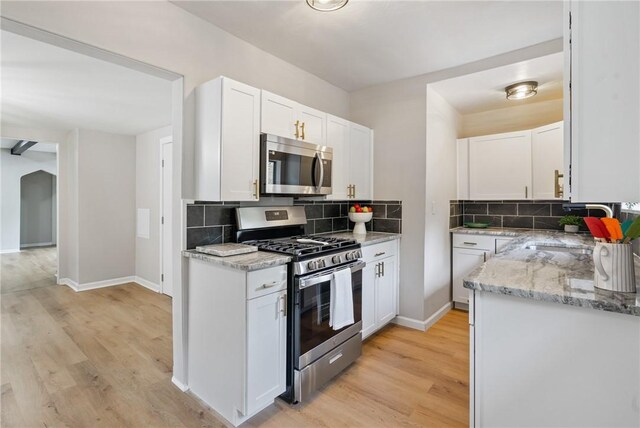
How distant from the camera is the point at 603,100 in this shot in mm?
1002

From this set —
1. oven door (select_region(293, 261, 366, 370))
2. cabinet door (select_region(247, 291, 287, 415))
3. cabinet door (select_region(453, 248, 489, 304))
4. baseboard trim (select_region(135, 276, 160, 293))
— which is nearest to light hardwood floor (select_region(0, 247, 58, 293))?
baseboard trim (select_region(135, 276, 160, 293))

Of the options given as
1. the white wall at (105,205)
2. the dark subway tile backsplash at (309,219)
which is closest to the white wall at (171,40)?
the dark subway tile backsplash at (309,219)

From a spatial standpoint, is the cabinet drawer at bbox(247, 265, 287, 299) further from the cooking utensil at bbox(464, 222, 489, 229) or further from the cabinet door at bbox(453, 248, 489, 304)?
the cooking utensil at bbox(464, 222, 489, 229)

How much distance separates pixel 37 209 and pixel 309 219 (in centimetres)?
978

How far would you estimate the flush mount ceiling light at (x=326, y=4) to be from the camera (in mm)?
1930

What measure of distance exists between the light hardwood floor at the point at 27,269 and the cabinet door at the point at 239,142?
16.0 ft

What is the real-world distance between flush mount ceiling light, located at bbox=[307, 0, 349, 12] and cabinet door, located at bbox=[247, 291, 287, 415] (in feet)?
6.03

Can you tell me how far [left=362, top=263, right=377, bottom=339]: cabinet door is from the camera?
8.96 feet

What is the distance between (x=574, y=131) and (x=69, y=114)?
17.2ft

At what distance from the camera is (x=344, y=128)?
10.3 ft

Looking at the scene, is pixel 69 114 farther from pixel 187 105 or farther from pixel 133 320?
pixel 187 105

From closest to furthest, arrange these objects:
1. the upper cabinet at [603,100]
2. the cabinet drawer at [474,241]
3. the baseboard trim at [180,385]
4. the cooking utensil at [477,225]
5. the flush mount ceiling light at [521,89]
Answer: the upper cabinet at [603,100] → the baseboard trim at [180,385] → the flush mount ceiling light at [521,89] → the cabinet drawer at [474,241] → the cooking utensil at [477,225]

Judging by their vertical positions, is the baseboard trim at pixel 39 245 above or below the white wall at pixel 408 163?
below

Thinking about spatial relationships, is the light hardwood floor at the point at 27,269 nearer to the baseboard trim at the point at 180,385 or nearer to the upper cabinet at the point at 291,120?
the baseboard trim at the point at 180,385
